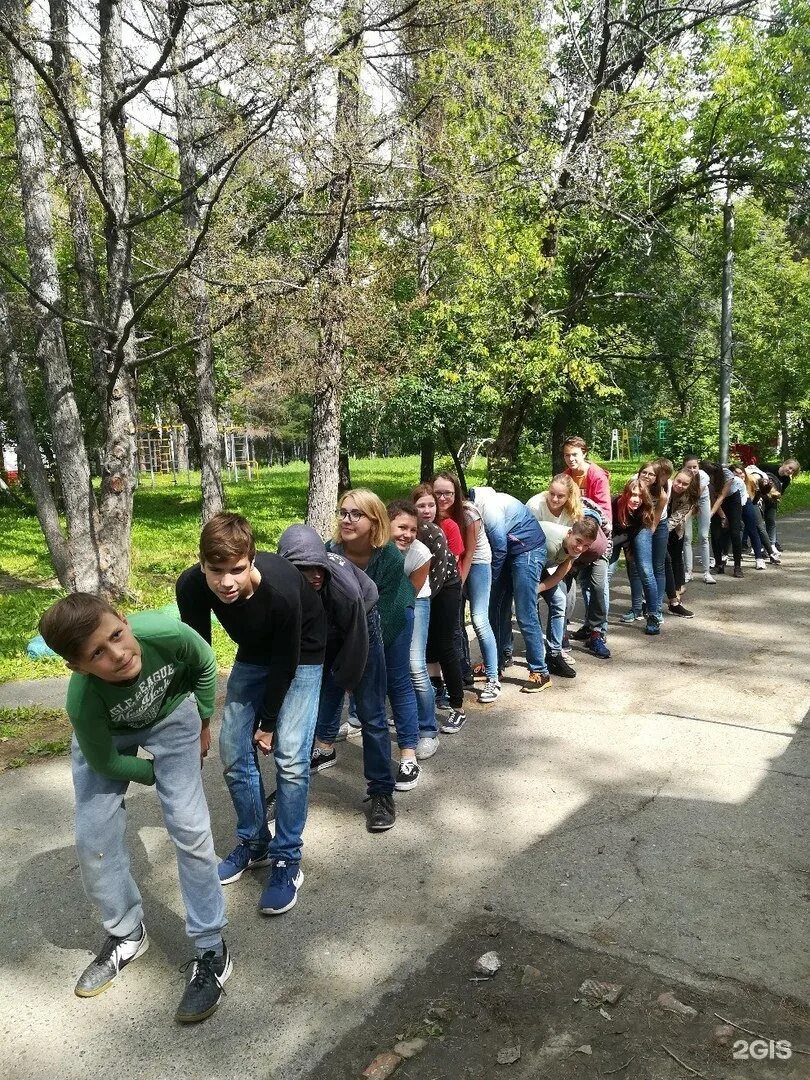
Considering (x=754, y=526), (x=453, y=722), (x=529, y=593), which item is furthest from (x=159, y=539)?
(x=453, y=722)

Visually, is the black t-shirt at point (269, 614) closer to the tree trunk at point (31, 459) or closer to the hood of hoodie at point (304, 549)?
the hood of hoodie at point (304, 549)

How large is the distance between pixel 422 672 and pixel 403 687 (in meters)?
0.50

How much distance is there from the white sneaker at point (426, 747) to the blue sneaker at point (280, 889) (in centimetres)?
166

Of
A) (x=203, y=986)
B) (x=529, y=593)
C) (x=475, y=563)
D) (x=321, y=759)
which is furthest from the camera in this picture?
(x=529, y=593)

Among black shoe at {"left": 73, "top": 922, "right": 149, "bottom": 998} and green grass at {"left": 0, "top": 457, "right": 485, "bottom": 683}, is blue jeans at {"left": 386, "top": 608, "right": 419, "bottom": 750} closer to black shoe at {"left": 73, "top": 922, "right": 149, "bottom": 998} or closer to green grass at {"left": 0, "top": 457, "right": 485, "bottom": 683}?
black shoe at {"left": 73, "top": 922, "right": 149, "bottom": 998}

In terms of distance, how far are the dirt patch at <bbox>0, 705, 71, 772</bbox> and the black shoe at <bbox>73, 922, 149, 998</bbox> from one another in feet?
8.60

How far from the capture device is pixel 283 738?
371 cm

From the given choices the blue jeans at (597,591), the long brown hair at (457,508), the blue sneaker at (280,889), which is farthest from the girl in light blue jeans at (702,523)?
the blue sneaker at (280,889)

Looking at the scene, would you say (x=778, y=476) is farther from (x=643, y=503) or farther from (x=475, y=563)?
(x=475, y=563)

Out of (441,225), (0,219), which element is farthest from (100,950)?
(0,219)

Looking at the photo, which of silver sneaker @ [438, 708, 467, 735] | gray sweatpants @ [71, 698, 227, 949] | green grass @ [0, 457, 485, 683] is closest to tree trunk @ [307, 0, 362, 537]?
green grass @ [0, 457, 485, 683]

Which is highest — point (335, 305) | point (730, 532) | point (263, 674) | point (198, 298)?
point (198, 298)

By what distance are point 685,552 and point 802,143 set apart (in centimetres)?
1078

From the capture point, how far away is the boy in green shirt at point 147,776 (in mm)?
3004
